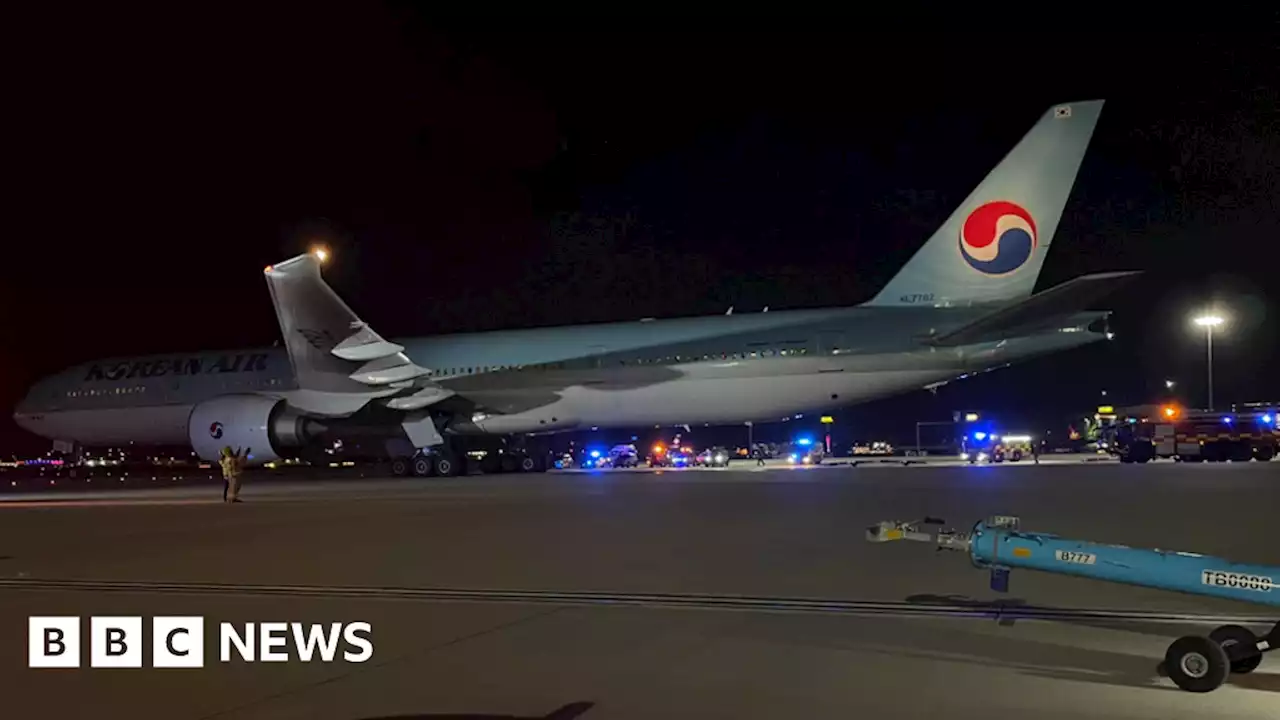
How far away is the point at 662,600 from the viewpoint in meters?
8.41

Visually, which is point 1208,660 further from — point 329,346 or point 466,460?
point 466,460

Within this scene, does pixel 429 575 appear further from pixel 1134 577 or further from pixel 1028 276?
pixel 1028 276

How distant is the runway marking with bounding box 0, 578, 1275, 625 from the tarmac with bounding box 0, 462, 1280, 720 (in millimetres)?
39

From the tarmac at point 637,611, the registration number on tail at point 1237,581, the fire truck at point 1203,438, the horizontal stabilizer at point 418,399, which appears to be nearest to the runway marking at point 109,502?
the tarmac at point 637,611

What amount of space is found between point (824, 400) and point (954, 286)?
4351 millimetres

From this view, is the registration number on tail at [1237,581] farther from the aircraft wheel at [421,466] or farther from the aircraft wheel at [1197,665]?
the aircraft wheel at [421,466]

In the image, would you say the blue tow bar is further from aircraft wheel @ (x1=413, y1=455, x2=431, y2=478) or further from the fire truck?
the fire truck

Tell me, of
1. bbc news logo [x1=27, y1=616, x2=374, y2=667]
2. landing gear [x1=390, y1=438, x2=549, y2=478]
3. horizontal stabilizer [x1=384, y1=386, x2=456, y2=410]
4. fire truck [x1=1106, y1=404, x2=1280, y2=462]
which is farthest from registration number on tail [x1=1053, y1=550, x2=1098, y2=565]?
fire truck [x1=1106, y1=404, x2=1280, y2=462]

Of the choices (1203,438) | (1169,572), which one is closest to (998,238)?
(1203,438)

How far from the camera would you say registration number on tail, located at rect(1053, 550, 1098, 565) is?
655 cm

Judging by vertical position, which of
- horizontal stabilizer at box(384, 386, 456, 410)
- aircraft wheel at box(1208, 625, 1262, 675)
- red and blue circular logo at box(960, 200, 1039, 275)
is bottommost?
aircraft wheel at box(1208, 625, 1262, 675)

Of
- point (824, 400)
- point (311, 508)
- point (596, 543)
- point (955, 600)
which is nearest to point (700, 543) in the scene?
point (596, 543)

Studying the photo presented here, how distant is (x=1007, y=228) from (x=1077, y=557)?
22.5 m

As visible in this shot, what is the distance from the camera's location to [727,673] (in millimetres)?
5973
